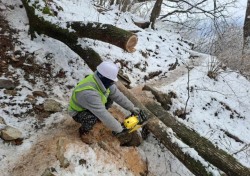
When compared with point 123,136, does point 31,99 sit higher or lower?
lower

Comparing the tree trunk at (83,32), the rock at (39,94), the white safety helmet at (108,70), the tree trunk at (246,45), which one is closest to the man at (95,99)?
the white safety helmet at (108,70)

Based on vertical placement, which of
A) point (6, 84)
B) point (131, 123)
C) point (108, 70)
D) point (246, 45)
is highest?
point (108, 70)

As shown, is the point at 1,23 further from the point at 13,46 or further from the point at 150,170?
the point at 150,170

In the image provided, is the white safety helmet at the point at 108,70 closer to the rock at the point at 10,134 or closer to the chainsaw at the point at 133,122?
the chainsaw at the point at 133,122

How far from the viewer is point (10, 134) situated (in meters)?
3.52

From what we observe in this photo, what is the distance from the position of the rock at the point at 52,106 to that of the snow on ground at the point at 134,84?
4.1 inches

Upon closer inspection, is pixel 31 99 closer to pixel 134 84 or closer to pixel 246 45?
pixel 134 84

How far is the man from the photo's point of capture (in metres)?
3.52

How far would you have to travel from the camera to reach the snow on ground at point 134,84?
3.78 meters

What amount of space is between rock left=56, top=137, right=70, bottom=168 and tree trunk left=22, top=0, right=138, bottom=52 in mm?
2001

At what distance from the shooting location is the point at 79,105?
3.71m

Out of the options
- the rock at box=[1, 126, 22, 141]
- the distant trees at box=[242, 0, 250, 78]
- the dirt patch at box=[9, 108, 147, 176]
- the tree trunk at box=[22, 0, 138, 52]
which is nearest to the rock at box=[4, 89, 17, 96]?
the rock at box=[1, 126, 22, 141]

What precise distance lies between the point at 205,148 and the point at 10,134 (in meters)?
2.70

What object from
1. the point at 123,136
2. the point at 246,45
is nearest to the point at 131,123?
the point at 123,136
